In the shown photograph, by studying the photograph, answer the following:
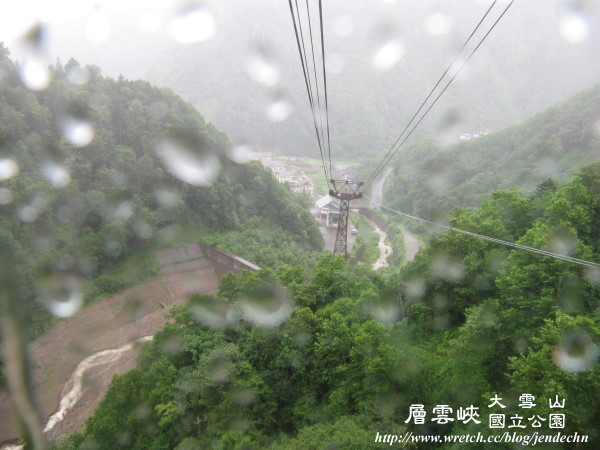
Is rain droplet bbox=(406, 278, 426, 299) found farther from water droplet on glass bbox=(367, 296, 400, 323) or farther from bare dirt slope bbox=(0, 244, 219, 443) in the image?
bare dirt slope bbox=(0, 244, 219, 443)

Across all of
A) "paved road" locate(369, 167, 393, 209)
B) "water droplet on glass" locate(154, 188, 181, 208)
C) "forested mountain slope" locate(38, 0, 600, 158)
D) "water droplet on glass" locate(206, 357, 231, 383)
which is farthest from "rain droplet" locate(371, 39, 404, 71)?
"water droplet on glass" locate(206, 357, 231, 383)

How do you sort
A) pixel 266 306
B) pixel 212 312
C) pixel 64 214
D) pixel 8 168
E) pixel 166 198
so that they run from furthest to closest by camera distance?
pixel 166 198
pixel 64 214
pixel 8 168
pixel 212 312
pixel 266 306

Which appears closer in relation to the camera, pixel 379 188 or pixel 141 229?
pixel 141 229

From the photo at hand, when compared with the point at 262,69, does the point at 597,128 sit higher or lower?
lower

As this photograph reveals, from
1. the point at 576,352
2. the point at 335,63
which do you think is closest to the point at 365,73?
the point at 335,63

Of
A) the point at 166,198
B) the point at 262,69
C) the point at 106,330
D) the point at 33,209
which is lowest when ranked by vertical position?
the point at 106,330

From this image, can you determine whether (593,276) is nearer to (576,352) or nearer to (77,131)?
(576,352)
